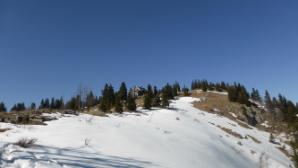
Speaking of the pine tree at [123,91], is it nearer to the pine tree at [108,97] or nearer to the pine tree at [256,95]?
the pine tree at [108,97]

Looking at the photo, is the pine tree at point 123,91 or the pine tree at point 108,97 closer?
the pine tree at point 108,97

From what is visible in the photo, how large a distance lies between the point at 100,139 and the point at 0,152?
5149 millimetres

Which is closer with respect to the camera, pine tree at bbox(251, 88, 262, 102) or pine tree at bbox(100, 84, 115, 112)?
pine tree at bbox(100, 84, 115, 112)

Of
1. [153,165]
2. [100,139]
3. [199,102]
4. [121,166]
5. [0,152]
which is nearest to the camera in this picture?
[0,152]

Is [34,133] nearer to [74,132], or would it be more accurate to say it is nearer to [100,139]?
[74,132]

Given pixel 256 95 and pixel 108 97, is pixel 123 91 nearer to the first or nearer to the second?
pixel 108 97

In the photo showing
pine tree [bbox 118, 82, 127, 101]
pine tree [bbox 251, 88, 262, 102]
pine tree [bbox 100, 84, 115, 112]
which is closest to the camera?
pine tree [bbox 100, 84, 115, 112]

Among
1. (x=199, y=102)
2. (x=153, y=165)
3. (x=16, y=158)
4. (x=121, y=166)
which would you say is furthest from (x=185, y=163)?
(x=199, y=102)

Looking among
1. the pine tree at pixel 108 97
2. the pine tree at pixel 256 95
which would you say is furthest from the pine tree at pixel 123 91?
the pine tree at pixel 256 95

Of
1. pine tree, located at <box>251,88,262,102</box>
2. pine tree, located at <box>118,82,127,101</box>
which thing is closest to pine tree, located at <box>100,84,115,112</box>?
pine tree, located at <box>118,82,127,101</box>

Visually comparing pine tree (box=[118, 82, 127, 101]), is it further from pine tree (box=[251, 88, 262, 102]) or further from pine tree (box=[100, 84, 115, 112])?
pine tree (box=[251, 88, 262, 102])

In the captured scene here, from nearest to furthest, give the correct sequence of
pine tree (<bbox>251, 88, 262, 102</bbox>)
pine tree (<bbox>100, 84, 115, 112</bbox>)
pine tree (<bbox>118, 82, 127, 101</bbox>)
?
pine tree (<bbox>100, 84, 115, 112</bbox>) → pine tree (<bbox>118, 82, 127, 101</bbox>) → pine tree (<bbox>251, 88, 262, 102</bbox>)

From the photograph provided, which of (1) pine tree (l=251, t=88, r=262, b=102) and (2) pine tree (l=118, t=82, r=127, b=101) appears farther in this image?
(1) pine tree (l=251, t=88, r=262, b=102)

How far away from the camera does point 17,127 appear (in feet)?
45.2
